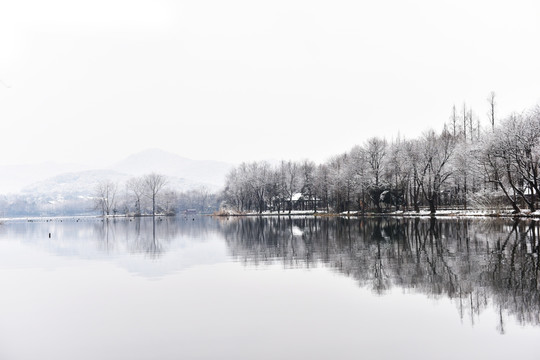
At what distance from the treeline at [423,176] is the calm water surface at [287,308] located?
3157cm

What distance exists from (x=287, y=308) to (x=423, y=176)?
63393 millimetres

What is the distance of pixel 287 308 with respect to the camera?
12.4 meters

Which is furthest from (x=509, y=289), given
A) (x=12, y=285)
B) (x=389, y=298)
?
(x=12, y=285)

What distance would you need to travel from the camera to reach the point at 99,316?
1234cm

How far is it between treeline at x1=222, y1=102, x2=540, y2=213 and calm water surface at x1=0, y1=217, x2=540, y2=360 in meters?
31.6

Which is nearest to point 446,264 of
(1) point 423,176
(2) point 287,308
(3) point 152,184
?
(2) point 287,308

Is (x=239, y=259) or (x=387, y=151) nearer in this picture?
(x=239, y=259)

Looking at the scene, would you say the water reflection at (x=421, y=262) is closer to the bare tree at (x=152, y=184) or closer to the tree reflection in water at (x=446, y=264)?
the tree reflection in water at (x=446, y=264)

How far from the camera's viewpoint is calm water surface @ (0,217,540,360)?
9.10 meters

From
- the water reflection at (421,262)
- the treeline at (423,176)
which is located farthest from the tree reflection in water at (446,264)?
the treeline at (423,176)

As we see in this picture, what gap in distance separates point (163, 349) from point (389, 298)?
6.53 metres

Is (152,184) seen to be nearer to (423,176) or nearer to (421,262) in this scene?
(423,176)

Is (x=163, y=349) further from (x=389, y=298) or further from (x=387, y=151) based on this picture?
(x=387, y=151)

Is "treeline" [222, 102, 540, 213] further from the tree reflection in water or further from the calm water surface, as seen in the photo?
the calm water surface
